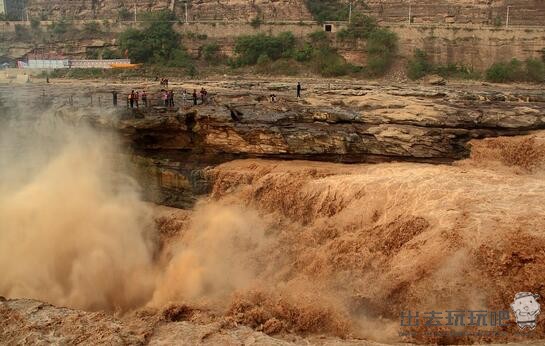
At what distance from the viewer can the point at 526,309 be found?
8.00 metres

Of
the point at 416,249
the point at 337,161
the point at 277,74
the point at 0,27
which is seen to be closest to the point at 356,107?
the point at 337,161

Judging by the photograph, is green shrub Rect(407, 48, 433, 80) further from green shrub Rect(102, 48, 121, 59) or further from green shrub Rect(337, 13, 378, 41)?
green shrub Rect(102, 48, 121, 59)

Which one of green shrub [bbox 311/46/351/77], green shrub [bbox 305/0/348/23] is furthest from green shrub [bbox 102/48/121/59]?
green shrub [bbox 305/0/348/23]

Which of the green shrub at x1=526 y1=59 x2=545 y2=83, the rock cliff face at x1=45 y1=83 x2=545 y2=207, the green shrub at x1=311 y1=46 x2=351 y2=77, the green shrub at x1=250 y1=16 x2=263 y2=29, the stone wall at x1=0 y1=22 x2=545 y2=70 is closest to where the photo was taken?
the rock cliff face at x1=45 y1=83 x2=545 y2=207

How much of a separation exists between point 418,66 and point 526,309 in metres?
26.0

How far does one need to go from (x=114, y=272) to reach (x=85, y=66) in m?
27.8

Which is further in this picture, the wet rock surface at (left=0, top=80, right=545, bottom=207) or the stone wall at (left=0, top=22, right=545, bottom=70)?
the stone wall at (left=0, top=22, right=545, bottom=70)

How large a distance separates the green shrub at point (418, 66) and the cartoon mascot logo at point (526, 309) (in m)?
25.3

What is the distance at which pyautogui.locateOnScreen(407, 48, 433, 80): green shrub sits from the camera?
105ft

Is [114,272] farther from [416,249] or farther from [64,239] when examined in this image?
[416,249]

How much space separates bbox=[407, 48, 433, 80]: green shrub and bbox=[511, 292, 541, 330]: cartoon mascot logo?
25251 mm

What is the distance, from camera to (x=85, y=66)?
118 ft

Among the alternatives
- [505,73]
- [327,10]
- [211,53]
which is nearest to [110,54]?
[211,53]

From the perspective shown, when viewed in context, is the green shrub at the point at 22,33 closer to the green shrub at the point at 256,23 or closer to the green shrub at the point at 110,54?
the green shrub at the point at 110,54
